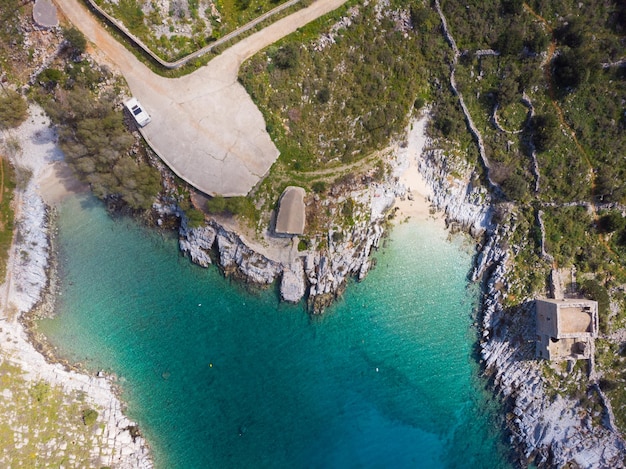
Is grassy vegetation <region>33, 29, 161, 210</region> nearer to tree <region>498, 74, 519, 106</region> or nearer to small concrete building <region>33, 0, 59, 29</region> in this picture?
small concrete building <region>33, 0, 59, 29</region>

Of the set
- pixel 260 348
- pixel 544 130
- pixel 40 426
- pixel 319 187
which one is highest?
pixel 544 130

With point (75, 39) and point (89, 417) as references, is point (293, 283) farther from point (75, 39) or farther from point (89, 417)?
point (75, 39)

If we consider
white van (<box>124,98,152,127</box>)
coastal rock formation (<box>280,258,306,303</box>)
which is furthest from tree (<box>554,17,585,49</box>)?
white van (<box>124,98,152,127</box>)

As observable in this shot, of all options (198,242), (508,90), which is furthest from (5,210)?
(508,90)

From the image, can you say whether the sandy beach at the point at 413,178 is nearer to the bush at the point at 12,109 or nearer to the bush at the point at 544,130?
the bush at the point at 544,130

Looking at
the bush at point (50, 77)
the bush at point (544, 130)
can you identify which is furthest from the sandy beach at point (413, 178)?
the bush at point (50, 77)
